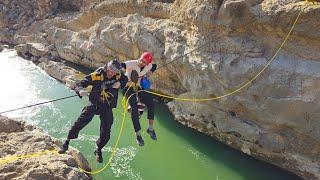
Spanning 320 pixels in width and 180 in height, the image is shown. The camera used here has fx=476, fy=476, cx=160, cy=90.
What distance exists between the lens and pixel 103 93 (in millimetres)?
9500

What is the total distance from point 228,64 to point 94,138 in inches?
193

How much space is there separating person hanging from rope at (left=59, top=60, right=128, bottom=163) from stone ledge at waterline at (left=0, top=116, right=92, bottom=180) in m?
0.68

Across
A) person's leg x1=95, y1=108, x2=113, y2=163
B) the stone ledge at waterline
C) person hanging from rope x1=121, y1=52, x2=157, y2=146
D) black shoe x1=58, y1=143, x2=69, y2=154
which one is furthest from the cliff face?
black shoe x1=58, y1=143, x2=69, y2=154

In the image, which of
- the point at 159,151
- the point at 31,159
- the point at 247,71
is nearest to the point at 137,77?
the point at 31,159

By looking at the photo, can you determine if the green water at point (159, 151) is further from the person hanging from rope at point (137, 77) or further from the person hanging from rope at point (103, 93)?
the person hanging from rope at point (103, 93)

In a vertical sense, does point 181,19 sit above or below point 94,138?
above

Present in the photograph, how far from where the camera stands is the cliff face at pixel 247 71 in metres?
12.5

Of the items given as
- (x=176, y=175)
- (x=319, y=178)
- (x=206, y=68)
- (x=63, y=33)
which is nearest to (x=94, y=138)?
(x=176, y=175)

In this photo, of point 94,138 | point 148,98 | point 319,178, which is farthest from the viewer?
point 94,138

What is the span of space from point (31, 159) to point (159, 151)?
17.4 feet

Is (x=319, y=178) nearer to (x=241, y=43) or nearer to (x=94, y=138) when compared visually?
(x=241, y=43)

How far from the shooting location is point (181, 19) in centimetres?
1559

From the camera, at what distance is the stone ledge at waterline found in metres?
9.83

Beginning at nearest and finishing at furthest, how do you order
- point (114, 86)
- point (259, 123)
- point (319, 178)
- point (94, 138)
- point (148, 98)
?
1. point (114, 86)
2. point (148, 98)
3. point (319, 178)
4. point (259, 123)
5. point (94, 138)
